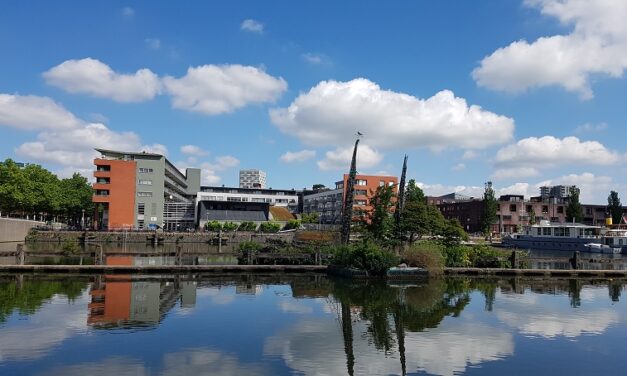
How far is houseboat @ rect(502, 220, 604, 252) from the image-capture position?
302ft

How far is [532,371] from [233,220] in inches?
4271

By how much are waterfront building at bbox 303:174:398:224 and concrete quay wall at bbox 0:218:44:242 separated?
2239 inches

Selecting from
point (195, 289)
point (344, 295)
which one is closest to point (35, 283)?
point (195, 289)

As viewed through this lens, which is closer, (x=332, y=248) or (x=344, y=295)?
(x=344, y=295)

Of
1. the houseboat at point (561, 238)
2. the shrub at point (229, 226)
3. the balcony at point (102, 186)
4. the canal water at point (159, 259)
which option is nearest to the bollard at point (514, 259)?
the canal water at point (159, 259)

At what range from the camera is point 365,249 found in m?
35.1

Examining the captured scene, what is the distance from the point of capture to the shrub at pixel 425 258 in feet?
118

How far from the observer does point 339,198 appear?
138m

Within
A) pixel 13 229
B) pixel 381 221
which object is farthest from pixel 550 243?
pixel 13 229

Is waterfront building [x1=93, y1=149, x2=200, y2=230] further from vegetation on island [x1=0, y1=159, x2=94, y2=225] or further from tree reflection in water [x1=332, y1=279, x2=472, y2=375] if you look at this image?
tree reflection in water [x1=332, y1=279, x2=472, y2=375]

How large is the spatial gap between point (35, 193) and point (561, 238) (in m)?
98.8

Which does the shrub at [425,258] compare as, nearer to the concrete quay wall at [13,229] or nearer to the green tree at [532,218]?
the concrete quay wall at [13,229]

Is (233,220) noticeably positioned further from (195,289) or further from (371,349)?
(371,349)

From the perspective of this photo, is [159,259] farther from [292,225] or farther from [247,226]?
[292,225]
